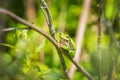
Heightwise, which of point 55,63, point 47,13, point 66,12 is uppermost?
point 47,13

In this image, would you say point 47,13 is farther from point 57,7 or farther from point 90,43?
point 57,7

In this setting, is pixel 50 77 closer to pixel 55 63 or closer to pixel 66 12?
pixel 55 63

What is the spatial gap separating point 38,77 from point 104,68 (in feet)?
0.72

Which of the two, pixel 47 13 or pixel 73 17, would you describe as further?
pixel 73 17

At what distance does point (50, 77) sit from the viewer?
3.41ft

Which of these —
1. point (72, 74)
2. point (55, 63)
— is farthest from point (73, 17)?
point (72, 74)

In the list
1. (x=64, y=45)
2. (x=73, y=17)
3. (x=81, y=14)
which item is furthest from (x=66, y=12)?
(x=64, y=45)

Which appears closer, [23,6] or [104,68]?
[104,68]

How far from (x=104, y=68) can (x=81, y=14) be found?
3.81ft

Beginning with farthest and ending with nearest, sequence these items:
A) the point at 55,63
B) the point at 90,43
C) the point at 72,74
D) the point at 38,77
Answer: the point at 90,43, the point at 55,63, the point at 72,74, the point at 38,77

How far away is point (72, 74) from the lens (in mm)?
1688

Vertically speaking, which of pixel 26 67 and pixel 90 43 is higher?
pixel 26 67

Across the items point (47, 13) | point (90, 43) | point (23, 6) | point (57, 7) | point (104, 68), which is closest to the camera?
point (47, 13)

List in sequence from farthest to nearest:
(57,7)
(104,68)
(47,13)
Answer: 1. (57,7)
2. (104,68)
3. (47,13)
